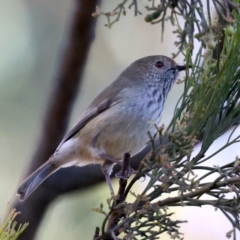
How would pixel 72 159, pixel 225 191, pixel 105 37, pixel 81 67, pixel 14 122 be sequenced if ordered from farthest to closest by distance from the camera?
pixel 105 37, pixel 14 122, pixel 72 159, pixel 81 67, pixel 225 191

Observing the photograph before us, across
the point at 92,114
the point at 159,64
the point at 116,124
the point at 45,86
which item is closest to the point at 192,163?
the point at 116,124

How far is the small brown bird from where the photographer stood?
162 centimetres

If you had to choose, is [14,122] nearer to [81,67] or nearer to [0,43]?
[0,43]

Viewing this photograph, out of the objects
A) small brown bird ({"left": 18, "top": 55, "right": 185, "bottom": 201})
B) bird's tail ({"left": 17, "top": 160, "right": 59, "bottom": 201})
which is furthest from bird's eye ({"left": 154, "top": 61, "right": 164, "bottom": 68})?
bird's tail ({"left": 17, "top": 160, "right": 59, "bottom": 201})

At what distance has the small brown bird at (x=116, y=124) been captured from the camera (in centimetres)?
162

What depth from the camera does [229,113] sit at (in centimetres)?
91

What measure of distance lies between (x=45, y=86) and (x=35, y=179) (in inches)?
21.3

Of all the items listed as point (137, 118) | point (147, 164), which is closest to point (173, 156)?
point (147, 164)

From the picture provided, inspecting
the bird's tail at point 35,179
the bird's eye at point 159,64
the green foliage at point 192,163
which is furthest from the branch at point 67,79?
the bird's eye at point 159,64

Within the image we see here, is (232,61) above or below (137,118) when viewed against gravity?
above

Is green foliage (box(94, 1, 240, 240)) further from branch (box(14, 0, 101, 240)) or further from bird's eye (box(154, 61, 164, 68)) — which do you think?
bird's eye (box(154, 61, 164, 68))

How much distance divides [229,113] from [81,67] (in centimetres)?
58

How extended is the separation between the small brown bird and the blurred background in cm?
13

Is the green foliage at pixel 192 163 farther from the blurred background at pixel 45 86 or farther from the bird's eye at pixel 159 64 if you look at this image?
the bird's eye at pixel 159 64
